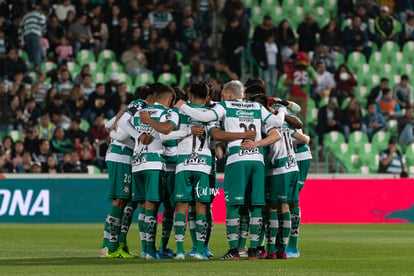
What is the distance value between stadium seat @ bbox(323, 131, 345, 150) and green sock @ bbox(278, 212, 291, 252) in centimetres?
1364

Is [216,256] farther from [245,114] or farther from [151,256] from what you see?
[245,114]

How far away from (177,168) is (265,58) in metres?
16.4

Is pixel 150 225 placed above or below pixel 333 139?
below

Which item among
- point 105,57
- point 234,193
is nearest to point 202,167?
point 234,193

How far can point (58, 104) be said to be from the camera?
89.4 feet

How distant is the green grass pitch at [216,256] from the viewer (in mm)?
12922

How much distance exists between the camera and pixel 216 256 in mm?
15297

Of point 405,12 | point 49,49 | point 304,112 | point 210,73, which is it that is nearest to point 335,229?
point 304,112

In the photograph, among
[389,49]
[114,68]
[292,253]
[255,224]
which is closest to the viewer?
[255,224]

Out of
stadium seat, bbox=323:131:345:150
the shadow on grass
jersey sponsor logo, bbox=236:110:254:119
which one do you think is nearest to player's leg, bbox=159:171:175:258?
the shadow on grass

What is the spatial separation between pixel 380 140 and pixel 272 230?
48.6ft

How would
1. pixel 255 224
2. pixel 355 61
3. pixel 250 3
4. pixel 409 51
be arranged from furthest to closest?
1. pixel 409 51
2. pixel 250 3
3. pixel 355 61
4. pixel 255 224

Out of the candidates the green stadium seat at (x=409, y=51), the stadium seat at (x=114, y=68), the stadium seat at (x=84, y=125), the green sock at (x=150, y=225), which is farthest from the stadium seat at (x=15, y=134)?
the green sock at (x=150, y=225)

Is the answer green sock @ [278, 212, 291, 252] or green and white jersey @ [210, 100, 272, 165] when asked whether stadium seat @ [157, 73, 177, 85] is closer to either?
green sock @ [278, 212, 291, 252]
